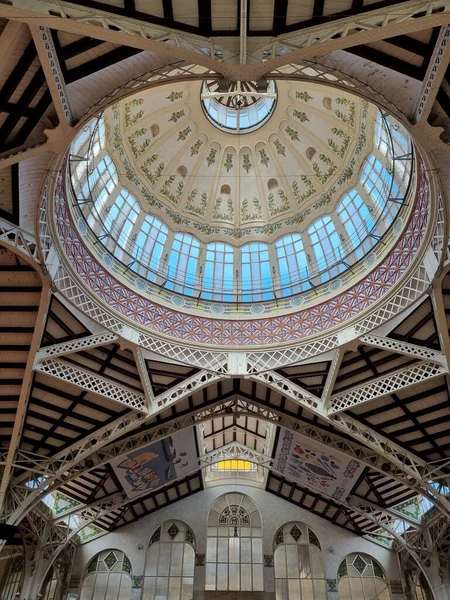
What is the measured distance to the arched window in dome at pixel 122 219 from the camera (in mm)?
21366

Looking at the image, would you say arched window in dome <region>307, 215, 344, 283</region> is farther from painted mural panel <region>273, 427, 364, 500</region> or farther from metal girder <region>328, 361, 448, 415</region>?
painted mural panel <region>273, 427, 364, 500</region>

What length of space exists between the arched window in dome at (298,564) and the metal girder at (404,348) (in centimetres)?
1954

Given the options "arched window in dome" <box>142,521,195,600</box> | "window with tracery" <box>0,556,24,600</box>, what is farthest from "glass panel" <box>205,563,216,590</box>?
"window with tracery" <box>0,556,24,600</box>

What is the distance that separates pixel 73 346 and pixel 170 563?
20.1 metres

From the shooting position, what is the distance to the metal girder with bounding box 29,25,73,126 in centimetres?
895

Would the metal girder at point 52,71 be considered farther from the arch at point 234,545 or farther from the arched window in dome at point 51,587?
the arched window in dome at point 51,587

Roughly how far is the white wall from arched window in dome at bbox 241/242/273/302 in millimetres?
16365

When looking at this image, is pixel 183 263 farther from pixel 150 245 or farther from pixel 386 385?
pixel 386 385

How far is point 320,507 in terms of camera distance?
104 feet

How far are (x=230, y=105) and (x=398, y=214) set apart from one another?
487 inches

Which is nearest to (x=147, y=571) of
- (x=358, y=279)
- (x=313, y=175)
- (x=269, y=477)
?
(x=269, y=477)

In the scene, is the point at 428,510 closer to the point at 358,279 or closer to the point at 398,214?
the point at 358,279

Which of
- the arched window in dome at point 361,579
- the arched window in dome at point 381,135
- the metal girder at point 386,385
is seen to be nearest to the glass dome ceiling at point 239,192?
the arched window in dome at point 381,135

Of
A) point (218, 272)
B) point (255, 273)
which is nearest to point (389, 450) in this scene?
point (255, 273)
